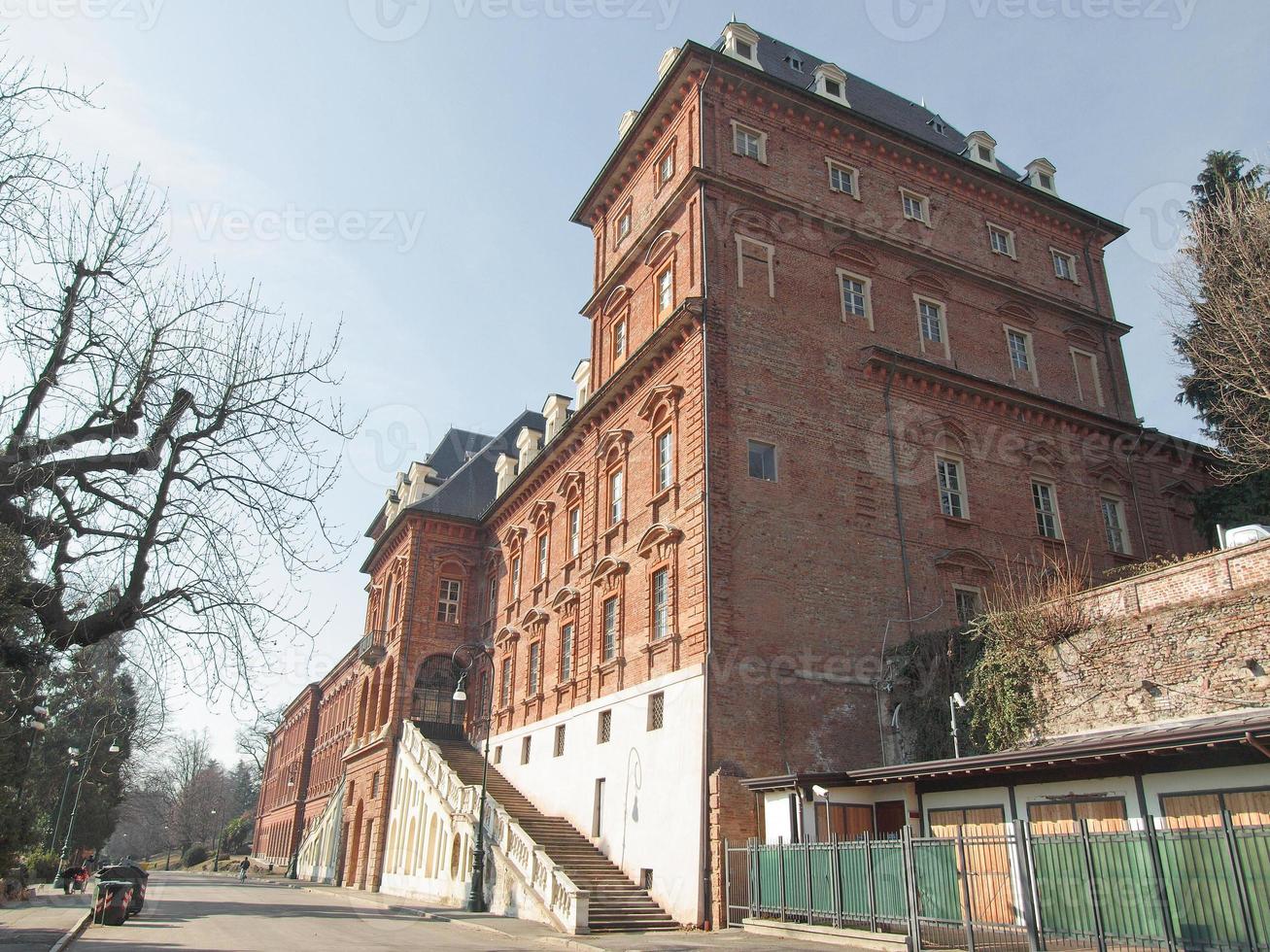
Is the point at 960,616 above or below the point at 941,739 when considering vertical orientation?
above

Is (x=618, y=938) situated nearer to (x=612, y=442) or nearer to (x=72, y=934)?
(x=72, y=934)

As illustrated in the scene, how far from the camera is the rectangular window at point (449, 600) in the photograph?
41.5 metres

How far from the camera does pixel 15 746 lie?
2319 centimetres

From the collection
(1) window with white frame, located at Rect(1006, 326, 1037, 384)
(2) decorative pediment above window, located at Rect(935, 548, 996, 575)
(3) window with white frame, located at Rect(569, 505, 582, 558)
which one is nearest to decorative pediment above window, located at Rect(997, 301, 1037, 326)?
(1) window with white frame, located at Rect(1006, 326, 1037, 384)

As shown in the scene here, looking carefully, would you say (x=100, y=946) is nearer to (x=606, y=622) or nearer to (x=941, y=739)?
(x=606, y=622)

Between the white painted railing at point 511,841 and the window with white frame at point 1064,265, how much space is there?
25541mm

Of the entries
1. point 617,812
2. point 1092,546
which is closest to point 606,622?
point 617,812

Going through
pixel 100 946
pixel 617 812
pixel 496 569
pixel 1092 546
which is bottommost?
pixel 100 946

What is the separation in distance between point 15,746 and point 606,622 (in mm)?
15703

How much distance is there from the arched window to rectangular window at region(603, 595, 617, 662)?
16.0 m

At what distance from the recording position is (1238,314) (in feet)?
64.5

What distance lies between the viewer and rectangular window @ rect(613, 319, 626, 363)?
29.9 m

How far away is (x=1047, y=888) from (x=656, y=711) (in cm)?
1115

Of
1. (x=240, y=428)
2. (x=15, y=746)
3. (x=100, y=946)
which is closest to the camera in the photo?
(x=240, y=428)
